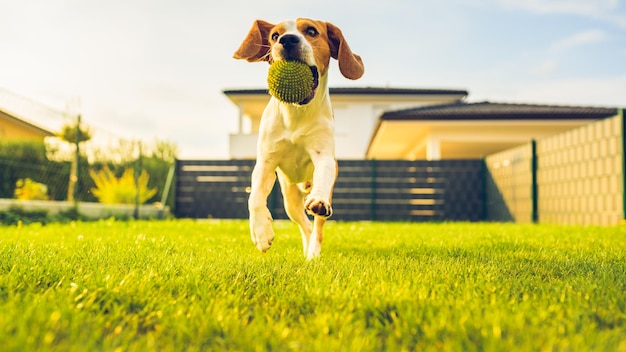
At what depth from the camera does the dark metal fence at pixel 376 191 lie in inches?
545

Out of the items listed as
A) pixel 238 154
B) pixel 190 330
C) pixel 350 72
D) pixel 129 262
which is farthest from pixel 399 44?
pixel 238 154

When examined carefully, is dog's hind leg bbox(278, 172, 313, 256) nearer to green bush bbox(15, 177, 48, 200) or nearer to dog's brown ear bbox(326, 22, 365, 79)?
dog's brown ear bbox(326, 22, 365, 79)

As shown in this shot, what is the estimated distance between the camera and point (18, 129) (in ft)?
33.5

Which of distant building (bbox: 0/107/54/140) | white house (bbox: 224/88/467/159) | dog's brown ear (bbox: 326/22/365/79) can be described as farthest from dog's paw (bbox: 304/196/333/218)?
white house (bbox: 224/88/467/159)

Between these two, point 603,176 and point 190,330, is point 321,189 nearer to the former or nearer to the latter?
point 190,330

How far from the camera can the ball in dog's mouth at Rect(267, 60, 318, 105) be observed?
133 inches

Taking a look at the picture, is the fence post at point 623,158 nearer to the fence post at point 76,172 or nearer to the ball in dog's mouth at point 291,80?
the ball in dog's mouth at point 291,80

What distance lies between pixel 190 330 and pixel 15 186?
10.6 metres

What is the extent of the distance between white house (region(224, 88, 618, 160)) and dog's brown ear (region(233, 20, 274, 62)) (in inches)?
423

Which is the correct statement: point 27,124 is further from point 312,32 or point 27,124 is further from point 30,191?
point 312,32

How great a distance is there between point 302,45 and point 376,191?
11.1m

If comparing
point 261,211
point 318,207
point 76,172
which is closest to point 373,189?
point 76,172

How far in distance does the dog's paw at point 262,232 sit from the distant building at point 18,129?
7535mm

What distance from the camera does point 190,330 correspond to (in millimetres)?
1752
